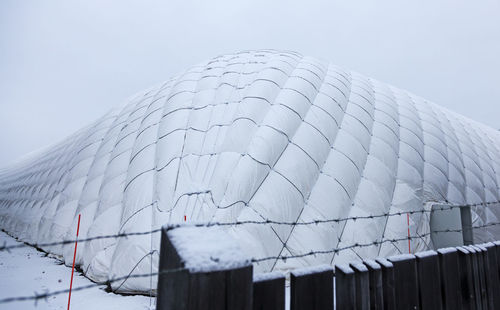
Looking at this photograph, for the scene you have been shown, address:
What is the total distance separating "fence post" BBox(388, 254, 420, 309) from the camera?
5.33 ft

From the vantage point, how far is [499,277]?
7.31ft

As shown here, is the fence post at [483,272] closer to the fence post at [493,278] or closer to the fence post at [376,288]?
the fence post at [493,278]

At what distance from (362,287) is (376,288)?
0.12m

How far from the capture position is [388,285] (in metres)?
1.58

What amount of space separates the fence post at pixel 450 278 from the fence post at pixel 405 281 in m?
0.31

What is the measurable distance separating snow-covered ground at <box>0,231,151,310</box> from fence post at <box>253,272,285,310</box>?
2833 mm

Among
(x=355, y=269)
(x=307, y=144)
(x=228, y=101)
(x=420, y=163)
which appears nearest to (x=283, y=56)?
(x=228, y=101)

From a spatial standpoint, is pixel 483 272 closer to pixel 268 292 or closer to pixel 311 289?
pixel 311 289

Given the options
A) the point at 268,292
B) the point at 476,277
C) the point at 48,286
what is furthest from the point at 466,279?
the point at 48,286

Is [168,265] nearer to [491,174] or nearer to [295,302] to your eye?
[295,302]

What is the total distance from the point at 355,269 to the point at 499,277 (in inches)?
63.3

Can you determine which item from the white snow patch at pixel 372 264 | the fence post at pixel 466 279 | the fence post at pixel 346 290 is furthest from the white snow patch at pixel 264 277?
the fence post at pixel 466 279

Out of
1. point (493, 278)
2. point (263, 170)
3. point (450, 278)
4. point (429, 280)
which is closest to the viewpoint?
point (429, 280)

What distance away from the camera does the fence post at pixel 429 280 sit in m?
1.74
